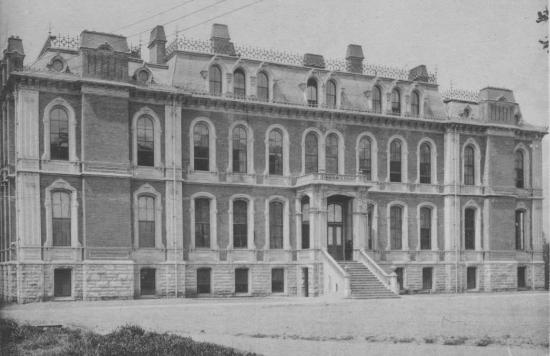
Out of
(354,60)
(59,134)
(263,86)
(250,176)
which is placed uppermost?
(354,60)

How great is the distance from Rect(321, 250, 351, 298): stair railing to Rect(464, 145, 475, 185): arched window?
12056 millimetres

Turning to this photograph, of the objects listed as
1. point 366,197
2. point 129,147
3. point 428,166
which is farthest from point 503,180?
point 129,147

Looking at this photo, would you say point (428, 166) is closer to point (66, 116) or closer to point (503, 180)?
point (503, 180)

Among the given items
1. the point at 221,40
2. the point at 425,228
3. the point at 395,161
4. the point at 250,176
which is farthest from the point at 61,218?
the point at 425,228

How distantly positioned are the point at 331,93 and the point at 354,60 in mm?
3543

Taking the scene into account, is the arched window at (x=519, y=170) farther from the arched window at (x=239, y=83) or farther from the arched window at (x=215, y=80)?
the arched window at (x=215, y=80)

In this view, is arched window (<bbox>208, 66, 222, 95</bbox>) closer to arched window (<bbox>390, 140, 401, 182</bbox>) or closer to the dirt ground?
arched window (<bbox>390, 140, 401, 182</bbox>)

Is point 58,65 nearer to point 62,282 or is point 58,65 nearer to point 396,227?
point 62,282

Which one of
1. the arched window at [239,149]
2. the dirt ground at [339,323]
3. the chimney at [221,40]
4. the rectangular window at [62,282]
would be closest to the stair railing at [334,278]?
the dirt ground at [339,323]

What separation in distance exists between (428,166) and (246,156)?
11.8 m

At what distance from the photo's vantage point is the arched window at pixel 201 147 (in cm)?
3556

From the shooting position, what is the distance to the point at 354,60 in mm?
42031

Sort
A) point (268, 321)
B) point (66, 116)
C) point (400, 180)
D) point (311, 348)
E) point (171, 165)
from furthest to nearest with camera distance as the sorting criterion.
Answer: point (400, 180) < point (171, 165) < point (66, 116) < point (268, 321) < point (311, 348)

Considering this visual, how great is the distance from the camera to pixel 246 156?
3688 centimetres
